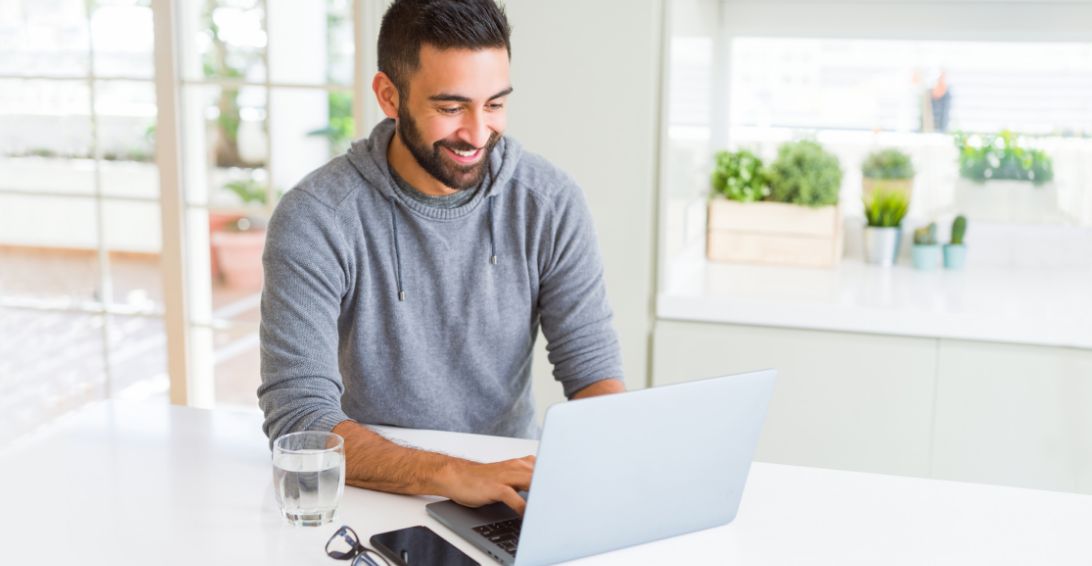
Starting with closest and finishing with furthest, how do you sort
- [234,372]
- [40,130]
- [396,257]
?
1. [396,257]
2. [40,130]
3. [234,372]

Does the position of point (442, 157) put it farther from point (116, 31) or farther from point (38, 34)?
point (38, 34)

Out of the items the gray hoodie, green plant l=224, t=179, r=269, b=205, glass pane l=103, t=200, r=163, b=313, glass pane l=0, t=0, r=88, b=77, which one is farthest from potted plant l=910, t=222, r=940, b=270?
glass pane l=103, t=200, r=163, b=313

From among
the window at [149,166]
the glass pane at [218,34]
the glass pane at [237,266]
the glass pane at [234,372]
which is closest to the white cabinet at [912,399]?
the window at [149,166]

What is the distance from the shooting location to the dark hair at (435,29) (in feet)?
5.69

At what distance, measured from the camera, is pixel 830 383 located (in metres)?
2.60

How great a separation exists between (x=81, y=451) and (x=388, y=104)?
0.72 meters

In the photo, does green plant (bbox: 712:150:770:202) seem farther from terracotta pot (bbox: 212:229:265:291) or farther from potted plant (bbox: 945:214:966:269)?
terracotta pot (bbox: 212:229:265:291)

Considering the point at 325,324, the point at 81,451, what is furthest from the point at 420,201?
the point at 81,451

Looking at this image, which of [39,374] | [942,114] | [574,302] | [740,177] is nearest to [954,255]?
[942,114]

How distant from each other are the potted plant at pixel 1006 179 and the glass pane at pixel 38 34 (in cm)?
299

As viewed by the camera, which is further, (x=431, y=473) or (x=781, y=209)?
(x=781, y=209)

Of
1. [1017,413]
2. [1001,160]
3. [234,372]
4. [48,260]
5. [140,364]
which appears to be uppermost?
[1001,160]

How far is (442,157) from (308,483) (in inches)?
24.8

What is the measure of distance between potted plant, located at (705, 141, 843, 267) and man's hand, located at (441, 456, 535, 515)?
67.0 inches
